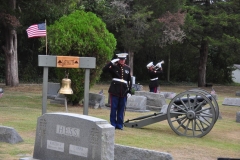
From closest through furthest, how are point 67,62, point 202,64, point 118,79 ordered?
point 67,62 < point 118,79 < point 202,64

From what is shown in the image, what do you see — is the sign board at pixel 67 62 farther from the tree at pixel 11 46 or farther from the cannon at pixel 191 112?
the tree at pixel 11 46

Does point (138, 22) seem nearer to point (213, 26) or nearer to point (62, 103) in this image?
point (213, 26)

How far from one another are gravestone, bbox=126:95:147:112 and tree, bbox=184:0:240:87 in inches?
667

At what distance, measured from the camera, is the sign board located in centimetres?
1062

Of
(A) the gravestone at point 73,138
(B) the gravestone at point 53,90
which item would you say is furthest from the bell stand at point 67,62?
(B) the gravestone at point 53,90

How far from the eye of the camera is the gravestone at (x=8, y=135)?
10062 millimetres

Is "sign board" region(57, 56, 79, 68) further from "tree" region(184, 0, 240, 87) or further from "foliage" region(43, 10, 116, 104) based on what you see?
"tree" region(184, 0, 240, 87)

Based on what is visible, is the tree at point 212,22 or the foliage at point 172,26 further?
the tree at point 212,22

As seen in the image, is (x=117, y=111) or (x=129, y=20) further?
(x=129, y=20)

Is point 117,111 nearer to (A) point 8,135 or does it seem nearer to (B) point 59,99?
(A) point 8,135

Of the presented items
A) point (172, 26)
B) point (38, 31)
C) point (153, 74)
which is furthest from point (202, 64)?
point (38, 31)

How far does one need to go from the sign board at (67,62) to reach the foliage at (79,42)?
684cm

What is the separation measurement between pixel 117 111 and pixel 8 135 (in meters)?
3.54

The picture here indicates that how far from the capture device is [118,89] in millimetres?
12797
